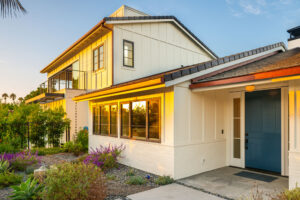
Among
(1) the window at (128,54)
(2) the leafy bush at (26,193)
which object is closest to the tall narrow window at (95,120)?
(1) the window at (128,54)

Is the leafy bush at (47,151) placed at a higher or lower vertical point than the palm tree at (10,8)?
lower

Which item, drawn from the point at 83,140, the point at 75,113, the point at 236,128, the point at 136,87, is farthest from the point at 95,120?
the point at 236,128

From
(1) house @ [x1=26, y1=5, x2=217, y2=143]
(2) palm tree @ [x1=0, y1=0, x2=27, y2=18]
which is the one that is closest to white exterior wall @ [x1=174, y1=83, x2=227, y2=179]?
(2) palm tree @ [x1=0, y1=0, x2=27, y2=18]

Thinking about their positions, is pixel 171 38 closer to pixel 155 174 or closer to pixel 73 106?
pixel 73 106

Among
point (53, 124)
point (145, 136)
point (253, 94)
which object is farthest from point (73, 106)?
point (253, 94)

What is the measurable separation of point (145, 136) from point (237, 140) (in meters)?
3.03

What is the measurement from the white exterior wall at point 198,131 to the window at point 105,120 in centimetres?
307

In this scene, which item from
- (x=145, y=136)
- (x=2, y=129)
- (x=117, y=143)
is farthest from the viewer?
(x=2, y=129)

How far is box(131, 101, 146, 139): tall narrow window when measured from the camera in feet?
21.4

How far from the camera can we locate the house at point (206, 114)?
4.94 metres

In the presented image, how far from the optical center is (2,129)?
9.66 meters

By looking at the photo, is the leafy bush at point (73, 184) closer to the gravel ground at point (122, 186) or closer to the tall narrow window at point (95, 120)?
the gravel ground at point (122, 186)

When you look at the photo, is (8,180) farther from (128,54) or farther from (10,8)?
(128,54)

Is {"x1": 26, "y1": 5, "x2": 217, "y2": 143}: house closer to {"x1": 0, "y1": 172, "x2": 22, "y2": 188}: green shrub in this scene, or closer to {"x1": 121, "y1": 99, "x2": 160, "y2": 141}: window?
{"x1": 121, "y1": 99, "x2": 160, "y2": 141}: window
